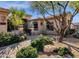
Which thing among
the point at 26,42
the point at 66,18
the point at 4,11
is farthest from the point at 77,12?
the point at 4,11

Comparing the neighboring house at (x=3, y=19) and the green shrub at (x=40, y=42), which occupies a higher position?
the neighboring house at (x=3, y=19)

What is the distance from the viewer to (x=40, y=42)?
446cm

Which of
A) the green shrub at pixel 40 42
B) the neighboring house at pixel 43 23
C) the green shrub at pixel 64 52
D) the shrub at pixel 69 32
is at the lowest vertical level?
the green shrub at pixel 64 52

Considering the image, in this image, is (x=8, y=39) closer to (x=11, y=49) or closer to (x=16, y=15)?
(x=11, y=49)

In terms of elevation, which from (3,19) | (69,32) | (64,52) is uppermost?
(3,19)

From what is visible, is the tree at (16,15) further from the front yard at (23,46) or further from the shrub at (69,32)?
the shrub at (69,32)

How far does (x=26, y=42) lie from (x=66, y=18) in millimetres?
1180

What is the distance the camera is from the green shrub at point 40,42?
4340 millimetres

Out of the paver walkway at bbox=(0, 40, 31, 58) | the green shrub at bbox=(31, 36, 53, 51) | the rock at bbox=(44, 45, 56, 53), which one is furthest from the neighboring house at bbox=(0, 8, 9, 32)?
the rock at bbox=(44, 45, 56, 53)

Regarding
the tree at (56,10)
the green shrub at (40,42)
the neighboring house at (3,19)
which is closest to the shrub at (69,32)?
the tree at (56,10)

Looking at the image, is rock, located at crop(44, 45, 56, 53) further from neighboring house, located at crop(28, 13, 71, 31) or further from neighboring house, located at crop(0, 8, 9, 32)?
neighboring house, located at crop(0, 8, 9, 32)

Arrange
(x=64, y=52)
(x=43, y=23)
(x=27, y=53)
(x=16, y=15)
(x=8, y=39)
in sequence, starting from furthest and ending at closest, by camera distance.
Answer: (x=8, y=39) < (x=43, y=23) < (x=16, y=15) < (x=64, y=52) < (x=27, y=53)

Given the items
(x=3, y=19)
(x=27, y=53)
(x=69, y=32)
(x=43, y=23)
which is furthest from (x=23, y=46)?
(x=69, y=32)

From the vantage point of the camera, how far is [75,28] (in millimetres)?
4262
